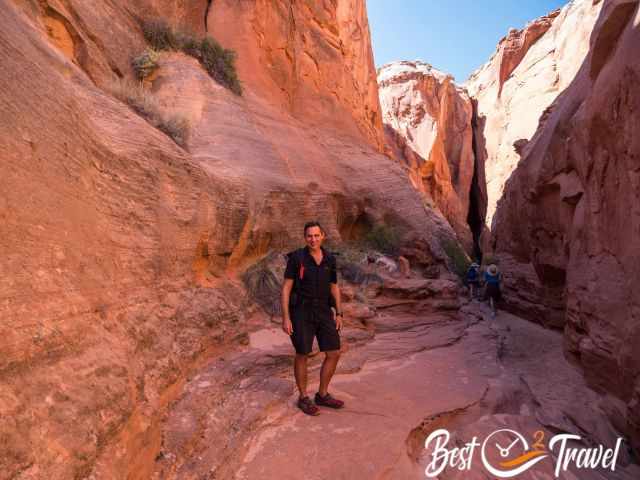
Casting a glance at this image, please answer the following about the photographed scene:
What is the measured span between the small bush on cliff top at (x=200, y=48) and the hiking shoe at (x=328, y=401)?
642 cm

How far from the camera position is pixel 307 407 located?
10.8ft

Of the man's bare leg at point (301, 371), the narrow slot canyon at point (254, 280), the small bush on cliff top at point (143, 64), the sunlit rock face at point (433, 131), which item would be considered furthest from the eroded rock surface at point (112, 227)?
the sunlit rock face at point (433, 131)

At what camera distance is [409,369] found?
4.93 metres

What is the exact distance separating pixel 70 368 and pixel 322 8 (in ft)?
43.3

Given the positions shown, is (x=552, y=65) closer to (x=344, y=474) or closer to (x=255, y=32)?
(x=255, y=32)

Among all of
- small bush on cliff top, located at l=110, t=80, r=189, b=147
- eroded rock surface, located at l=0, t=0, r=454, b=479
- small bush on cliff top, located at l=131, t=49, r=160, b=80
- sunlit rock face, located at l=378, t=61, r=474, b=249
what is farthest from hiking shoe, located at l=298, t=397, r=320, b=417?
sunlit rock face, located at l=378, t=61, r=474, b=249

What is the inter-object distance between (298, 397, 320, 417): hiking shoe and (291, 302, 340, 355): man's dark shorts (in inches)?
16.4

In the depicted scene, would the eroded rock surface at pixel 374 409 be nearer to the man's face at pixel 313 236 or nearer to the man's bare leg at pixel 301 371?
the man's bare leg at pixel 301 371

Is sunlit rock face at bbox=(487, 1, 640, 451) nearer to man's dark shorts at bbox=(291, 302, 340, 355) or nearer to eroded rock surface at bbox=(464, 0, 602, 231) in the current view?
man's dark shorts at bbox=(291, 302, 340, 355)

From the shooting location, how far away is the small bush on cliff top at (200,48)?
7433 mm

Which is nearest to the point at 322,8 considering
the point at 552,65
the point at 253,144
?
the point at 253,144

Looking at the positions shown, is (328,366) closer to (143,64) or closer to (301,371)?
(301,371)

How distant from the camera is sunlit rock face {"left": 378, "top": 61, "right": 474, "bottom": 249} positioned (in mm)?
27969

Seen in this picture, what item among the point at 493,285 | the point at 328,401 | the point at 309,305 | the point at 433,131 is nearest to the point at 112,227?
the point at 309,305
